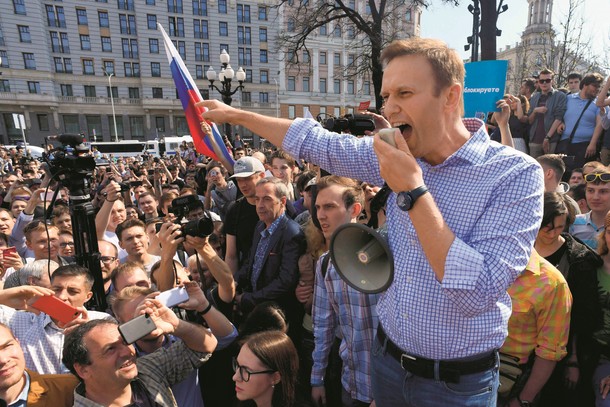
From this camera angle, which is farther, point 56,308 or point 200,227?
point 200,227

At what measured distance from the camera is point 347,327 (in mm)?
2279

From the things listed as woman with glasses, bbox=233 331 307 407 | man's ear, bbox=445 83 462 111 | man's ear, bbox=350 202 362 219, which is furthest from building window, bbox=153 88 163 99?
man's ear, bbox=445 83 462 111

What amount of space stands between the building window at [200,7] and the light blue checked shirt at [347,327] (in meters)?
55.2

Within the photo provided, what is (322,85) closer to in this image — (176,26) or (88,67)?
(176,26)

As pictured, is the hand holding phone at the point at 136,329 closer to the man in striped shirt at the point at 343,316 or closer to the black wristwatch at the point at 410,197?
the man in striped shirt at the point at 343,316

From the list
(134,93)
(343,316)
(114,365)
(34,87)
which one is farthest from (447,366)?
(34,87)

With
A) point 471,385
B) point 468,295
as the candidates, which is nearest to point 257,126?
point 468,295

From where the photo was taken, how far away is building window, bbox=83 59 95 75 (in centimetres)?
4610

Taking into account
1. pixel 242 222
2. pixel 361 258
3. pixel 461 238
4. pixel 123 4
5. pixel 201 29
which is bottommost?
pixel 242 222

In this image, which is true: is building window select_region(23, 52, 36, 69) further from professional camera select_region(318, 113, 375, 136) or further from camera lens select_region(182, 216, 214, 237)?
professional camera select_region(318, 113, 375, 136)

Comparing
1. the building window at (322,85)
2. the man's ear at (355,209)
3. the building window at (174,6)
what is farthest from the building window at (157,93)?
the man's ear at (355,209)

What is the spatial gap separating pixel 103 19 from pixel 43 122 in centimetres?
1464

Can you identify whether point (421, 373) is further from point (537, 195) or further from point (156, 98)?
point (156, 98)

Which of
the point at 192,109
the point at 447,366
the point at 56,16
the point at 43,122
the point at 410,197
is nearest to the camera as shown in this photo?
the point at 410,197
